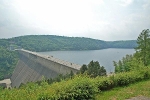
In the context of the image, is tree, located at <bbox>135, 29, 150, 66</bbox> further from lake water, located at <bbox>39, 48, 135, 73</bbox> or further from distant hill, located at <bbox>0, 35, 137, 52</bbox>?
distant hill, located at <bbox>0, 35, 137, 52</bbox>

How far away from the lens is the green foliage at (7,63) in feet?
221

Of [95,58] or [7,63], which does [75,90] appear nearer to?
[7,63]

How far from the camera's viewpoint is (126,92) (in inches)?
314

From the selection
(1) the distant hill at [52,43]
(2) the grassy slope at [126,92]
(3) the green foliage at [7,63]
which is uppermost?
(1) the distant hill at [52,43]

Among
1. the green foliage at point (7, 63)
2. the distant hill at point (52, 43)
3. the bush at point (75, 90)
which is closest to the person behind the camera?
the bush at point (75, 90)

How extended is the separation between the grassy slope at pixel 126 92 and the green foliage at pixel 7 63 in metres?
60.2

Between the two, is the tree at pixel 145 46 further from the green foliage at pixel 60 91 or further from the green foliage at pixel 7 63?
the green foliage at pixel 7 63

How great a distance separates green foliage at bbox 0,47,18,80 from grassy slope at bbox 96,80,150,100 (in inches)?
2368

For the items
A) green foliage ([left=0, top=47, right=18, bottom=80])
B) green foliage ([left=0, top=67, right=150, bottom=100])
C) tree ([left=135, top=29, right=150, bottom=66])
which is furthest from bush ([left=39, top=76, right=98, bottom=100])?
green foliage ([left=0, top=47, right=18, bottom=80])

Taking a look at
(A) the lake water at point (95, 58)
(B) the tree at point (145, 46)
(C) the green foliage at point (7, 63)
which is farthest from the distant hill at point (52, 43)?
(B) the tree at point (145, 46)

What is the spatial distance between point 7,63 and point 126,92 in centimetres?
7436

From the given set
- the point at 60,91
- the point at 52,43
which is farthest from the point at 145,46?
the point at 52,43

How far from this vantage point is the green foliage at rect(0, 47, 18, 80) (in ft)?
221

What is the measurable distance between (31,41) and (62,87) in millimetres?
128132
